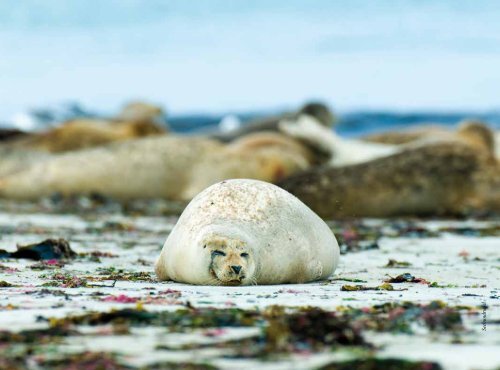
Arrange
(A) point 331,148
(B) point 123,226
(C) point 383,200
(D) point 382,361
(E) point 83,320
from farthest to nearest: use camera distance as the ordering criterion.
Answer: (A) point 331,148 → (C) point 383,200 → (B) point 123,226 → (E) point 83,320 → (D) point 382,361

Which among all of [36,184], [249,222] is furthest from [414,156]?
[249,222]

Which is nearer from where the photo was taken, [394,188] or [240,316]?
[240,316]

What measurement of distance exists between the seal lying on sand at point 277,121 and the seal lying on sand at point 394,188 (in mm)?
9218

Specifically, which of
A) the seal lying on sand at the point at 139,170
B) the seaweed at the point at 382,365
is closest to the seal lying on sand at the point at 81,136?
the seal lying on sand at the point at 139,170

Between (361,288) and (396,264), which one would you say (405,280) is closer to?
(361,288)

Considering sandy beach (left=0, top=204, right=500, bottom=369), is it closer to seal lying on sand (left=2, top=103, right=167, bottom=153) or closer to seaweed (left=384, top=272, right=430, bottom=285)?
seaweed (left=384, top=272, right=430, bottom=285)

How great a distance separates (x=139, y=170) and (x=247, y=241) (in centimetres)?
934

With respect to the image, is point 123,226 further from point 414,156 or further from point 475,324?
point 475,324

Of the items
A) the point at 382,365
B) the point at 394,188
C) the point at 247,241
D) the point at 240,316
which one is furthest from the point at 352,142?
the point at 382,365

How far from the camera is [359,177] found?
451 inches

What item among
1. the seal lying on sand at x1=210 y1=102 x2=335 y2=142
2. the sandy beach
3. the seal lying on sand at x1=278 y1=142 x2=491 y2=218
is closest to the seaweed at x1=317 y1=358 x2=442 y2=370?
the sandy beach

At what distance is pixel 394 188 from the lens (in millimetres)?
11320

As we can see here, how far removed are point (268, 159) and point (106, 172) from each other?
2.08 meters

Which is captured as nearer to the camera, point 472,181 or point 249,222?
point 249,222
